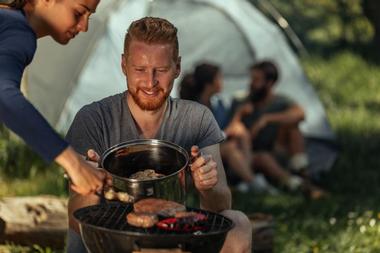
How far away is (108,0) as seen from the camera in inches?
370

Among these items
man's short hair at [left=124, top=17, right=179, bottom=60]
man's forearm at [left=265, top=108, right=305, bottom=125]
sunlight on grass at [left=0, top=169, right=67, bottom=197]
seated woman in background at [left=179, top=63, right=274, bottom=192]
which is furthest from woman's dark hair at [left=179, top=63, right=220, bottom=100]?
→ man's short hair at [left=124, top=17, right=179, bottom=60]

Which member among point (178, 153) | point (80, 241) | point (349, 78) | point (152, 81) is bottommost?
point (349, 78)

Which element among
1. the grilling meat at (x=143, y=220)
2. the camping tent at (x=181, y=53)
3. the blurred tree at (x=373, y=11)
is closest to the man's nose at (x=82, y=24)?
the grilling meat at (x=143, y=220)

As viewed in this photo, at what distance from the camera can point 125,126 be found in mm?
4289

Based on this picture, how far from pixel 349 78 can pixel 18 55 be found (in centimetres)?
1156

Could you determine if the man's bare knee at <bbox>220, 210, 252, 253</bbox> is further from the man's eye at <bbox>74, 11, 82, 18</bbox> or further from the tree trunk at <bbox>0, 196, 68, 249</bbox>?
the tree trunk at <bbox>0, 196, 68, 249</bbox>

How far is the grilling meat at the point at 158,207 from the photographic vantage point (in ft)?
12.4

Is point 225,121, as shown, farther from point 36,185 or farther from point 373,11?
point 373,11

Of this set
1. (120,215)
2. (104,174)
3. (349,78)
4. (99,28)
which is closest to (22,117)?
(104,174)

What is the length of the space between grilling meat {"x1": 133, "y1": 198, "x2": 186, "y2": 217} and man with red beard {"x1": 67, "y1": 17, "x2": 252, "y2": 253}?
23 centimetres

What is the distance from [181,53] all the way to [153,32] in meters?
6.23

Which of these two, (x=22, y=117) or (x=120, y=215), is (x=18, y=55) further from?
(x=120, y=215)

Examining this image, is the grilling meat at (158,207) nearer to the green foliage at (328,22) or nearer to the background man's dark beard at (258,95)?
the background man's dark beard at (258,95)

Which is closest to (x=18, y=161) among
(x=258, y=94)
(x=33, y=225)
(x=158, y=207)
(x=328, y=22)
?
(x=258, y=94)
